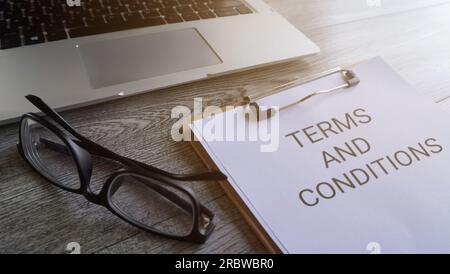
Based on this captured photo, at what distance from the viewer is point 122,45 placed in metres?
0.44

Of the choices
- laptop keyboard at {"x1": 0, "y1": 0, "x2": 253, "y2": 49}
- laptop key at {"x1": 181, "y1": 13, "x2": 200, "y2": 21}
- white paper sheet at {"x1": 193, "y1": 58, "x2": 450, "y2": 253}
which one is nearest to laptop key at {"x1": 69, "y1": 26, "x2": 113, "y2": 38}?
laptop keyboard at {"x1": 0, "y1": 0, "x2": 253, "y2": 49}

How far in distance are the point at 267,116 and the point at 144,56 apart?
185 mm

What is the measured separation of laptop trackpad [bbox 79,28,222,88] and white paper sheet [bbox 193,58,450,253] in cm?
11

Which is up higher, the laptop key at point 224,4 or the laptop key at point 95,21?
the laptop key at point 95,21

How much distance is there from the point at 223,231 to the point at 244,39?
11.6 inches

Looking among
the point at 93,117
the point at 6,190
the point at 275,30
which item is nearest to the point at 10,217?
the point at 6,190

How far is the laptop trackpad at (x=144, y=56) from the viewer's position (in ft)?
1.34

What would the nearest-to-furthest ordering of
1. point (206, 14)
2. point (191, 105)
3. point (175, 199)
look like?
point (175, 199) → point (191, 105) → point (206, 14)

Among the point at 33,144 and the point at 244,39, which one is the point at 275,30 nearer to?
the point at 244,39

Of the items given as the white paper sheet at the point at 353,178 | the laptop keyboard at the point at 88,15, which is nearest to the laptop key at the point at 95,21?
the laptop keyboard at the point at 88,15

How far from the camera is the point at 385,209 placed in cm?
30

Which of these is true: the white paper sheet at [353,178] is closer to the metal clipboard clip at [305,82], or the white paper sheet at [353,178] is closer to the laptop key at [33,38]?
the metal clipboard clip at [305,82]

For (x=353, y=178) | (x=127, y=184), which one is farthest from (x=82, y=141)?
(x=353, y=178)

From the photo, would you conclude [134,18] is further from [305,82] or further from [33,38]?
[305,82]
